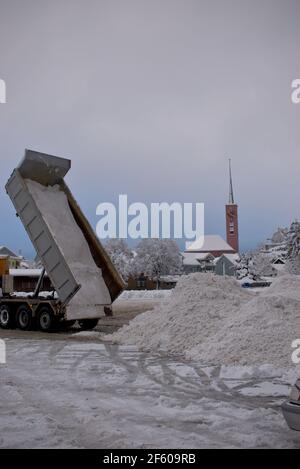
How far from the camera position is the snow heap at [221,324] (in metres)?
11.2

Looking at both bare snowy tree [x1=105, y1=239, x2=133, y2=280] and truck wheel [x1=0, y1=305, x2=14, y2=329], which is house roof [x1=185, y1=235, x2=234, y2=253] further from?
truck wheel [x1=0, y1=305, x2=14, y2=329]

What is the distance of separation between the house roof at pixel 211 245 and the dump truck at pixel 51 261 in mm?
102732

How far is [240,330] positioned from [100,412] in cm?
566

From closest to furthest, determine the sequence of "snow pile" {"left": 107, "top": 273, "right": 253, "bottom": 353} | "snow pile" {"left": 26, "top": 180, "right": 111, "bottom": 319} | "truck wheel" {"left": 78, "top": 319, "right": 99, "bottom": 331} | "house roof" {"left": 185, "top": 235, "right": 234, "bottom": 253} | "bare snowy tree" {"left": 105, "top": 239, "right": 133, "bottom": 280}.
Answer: "snow pile" {"left": 107, "top": 273, "right": 253, "bottom": 353} < "snow pile" {"left": 26, "top": 180, "right": 111, "bottom": 319} < "truck wheel" {"left": 78, "top": 319, "right": 99, "bottom": 331} < "bare snowy tree" {"left": 105, "top": 239, "right": 133, "bottom": 280} < "house roof" {"left": 185, "top": 235, "right": 234, "bottom": 253}

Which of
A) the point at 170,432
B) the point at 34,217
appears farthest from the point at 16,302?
the point at 170,432

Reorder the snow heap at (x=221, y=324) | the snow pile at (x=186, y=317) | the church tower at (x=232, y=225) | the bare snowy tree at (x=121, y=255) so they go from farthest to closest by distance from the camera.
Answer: the church tower at (x=232, y=225)
the bare snowy tree at (x=121, y=255)
the snow pile at (x=186, y=317)
the snow heap at (x=221, y=324)

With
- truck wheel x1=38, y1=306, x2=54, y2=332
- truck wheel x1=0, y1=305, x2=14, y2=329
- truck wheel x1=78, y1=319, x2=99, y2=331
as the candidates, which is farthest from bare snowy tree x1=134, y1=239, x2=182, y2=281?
truck wheel x1=38, y1=306, x2=54, y2=332

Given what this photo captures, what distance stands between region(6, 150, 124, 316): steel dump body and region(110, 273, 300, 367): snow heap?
2086 mm

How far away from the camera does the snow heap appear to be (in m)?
11.2

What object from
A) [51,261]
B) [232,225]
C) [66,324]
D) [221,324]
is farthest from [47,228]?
[232,225]

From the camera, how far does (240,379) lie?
9.49m

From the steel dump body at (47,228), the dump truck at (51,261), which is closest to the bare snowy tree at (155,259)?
the dump truck at (51,261)

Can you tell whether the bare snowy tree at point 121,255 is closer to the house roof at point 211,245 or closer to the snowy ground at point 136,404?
the house roof at point 211,245

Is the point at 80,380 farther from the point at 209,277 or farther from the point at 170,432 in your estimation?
the point at 209,277
